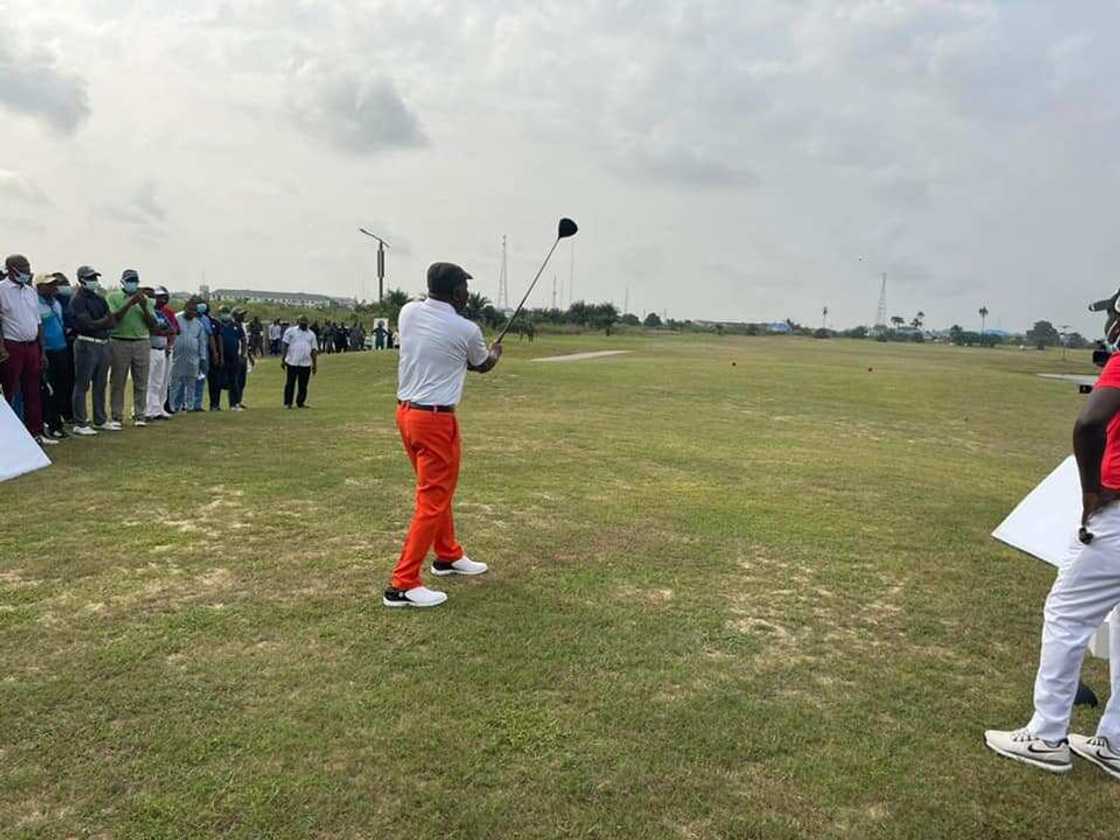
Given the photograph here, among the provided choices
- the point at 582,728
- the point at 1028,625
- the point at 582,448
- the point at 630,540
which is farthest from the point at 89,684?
the point at 582,448

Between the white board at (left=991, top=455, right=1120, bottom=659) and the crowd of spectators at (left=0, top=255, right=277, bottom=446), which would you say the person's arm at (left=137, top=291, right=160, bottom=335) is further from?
the white board at (left=991, top=455, right=1120, bottom=659)

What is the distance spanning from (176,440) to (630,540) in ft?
23.9

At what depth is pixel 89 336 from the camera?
1115 centimetres

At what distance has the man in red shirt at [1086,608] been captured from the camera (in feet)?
12.0

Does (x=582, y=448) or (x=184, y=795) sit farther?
(x=582, y=448)

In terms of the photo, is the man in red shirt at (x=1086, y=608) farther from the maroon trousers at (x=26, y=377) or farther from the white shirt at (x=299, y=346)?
the white shirt at (x=299, y=346)

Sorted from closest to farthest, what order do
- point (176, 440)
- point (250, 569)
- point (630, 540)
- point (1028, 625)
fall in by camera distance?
point (1028, 625) → point (250, 569) → point (630, 540) → point (176, 440)

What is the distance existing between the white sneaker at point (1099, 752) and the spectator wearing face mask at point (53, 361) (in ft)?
38.2

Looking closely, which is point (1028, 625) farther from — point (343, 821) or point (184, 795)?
point (184, 795)

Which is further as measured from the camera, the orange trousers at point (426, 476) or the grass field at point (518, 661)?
the orange trousers at point (426, 476)

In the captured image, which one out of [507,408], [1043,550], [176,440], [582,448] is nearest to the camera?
[1043,550]

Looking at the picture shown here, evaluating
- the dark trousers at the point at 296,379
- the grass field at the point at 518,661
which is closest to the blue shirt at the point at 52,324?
the grass field at the point at 518,661

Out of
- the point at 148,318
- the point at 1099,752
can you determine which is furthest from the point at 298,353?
the point at 1099,752

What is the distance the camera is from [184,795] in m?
3.31
